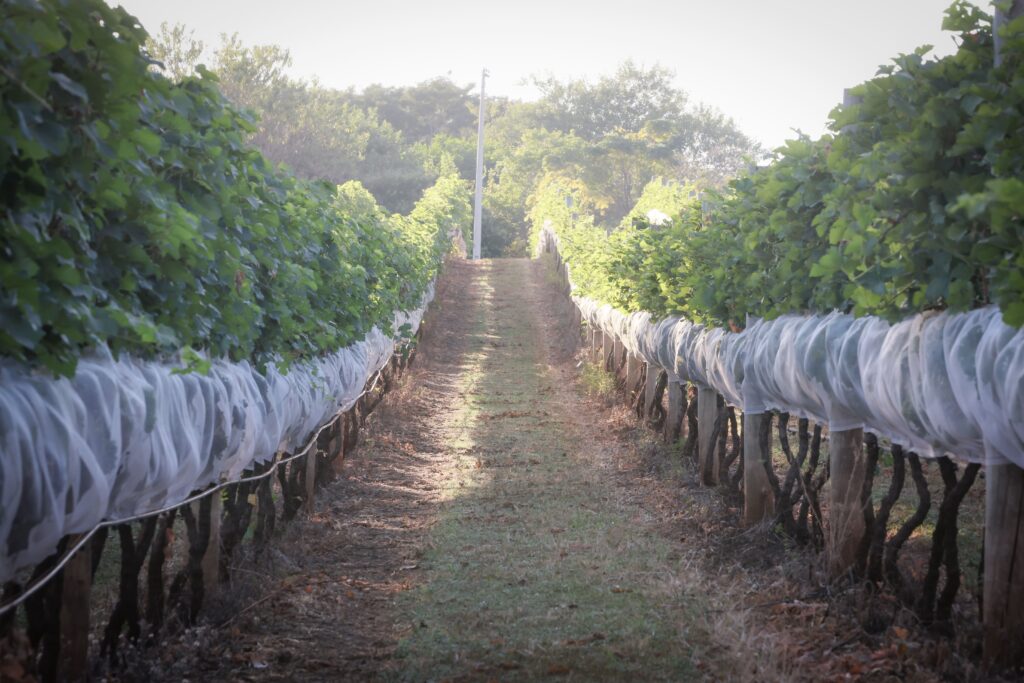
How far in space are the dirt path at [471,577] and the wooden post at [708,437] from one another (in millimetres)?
631

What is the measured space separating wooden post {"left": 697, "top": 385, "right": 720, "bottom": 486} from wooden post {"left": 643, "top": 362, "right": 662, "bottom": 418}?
2896 mm

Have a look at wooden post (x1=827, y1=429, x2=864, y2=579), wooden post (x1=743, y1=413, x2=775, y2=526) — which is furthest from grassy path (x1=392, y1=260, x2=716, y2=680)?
wooden post (x1=827, y1=429, x2=864, y2=579)

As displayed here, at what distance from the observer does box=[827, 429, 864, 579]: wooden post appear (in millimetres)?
6855

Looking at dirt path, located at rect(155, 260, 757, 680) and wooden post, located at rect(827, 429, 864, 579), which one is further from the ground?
wooden post, located at rect(827, 429, 864, 579)

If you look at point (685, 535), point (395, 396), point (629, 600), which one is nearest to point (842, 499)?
point (629, 600)

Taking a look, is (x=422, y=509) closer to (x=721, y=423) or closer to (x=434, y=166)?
(x=721, y=423)

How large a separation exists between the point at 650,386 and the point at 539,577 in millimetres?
6999

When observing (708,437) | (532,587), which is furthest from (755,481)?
(532,587)

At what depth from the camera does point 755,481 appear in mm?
8938

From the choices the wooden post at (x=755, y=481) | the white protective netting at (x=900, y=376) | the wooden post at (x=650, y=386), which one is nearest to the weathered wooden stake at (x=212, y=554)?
the white protective netting at (x=900, y=376)

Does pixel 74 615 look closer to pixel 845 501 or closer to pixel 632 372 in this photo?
pixel 845 501

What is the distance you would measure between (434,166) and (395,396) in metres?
49.8

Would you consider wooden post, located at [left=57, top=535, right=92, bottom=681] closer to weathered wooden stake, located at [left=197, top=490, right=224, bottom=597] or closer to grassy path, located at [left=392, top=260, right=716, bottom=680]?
grassy path, located at [left=392, top=260, right=716, bottom=680]

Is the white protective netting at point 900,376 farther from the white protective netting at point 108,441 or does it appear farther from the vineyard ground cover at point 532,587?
the white protective netting at point 108,441
